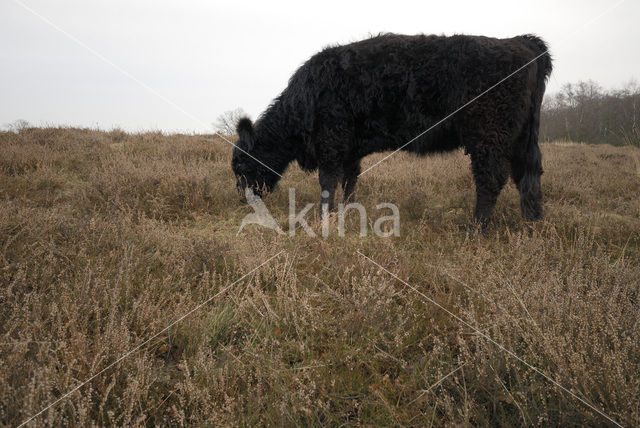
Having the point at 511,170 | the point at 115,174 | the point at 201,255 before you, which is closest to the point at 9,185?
the point at 115,174

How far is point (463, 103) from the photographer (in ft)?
12.1

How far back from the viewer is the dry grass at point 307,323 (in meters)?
1.52

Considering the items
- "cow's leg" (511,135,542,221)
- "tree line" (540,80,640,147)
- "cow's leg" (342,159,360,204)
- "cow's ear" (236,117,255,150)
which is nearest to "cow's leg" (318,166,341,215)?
"cow's leg" (342,159,360,204)

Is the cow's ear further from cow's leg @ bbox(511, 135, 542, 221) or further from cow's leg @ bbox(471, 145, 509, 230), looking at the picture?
cow's leg @ bbox(511, 135, 542, 221)

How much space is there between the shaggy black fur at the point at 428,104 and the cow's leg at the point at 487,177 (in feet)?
0.04

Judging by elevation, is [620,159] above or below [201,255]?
above

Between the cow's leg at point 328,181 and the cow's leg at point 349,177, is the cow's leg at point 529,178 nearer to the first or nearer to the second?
the cow's leg at point 349,177

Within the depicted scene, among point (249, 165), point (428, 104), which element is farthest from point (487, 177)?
point (249, 165)

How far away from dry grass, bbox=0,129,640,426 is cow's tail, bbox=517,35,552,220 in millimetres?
263

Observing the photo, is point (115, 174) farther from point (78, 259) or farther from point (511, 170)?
point (511, 170)

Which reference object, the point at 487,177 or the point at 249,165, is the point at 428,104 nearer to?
the point at 487,177

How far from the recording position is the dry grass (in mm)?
1518

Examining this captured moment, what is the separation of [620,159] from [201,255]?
1250 cm

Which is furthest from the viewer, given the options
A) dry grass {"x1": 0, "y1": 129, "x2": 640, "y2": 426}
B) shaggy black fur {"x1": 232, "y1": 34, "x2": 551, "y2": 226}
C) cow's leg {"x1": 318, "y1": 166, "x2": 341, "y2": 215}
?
cow's leg {"x1": 318, "y1": 166, "x2": 341, "y2": 215}
